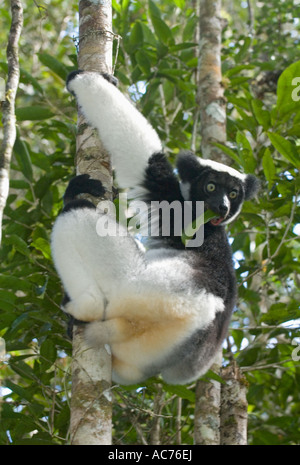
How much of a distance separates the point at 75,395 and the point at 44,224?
7.91 feet

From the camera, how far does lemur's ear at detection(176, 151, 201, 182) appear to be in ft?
13.4

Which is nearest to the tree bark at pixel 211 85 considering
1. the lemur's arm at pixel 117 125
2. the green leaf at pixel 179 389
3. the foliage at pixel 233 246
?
the foliage at pixel 233 246

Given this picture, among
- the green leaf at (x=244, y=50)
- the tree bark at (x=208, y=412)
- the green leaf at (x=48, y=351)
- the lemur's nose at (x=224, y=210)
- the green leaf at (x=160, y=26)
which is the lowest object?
the tree bark at (x=208, y=412)

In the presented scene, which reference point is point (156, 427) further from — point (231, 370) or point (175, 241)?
point (175, 241)

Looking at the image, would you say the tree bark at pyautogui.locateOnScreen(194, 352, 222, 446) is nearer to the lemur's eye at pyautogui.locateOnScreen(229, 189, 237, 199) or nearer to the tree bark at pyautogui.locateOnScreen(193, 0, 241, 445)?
the tree bark at pyautogui.locateOnScreen(193, 0, 241, 445)

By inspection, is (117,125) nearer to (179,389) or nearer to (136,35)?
(179,389)

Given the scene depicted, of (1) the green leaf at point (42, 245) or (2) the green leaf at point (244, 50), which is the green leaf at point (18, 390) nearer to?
(1) the green leaf at point (42, 245)

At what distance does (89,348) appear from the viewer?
8.54 ft

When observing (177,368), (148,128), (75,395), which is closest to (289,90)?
(148,128)

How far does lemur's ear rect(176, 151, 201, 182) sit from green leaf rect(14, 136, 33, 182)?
1.27m

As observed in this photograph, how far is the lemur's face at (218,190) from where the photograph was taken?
3.94 metres

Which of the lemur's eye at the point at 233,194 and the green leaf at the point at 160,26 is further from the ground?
the green leaf at the point at 160,26

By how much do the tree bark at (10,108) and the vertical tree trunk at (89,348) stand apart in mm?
380

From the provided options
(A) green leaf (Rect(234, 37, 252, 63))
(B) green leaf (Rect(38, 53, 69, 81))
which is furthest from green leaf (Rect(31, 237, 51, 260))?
(A) green leaf (Rect(234, 37, 252, 63))
